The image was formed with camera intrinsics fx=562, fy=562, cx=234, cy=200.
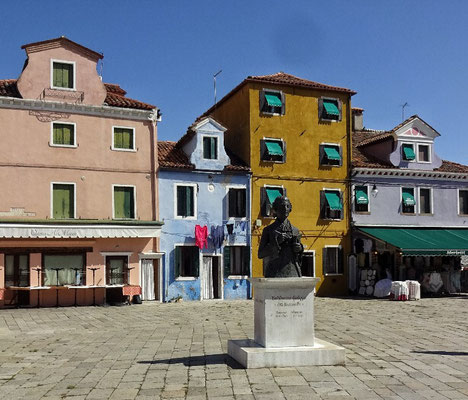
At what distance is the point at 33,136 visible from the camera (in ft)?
81.5

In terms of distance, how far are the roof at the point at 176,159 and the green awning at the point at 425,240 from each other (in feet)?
25.1

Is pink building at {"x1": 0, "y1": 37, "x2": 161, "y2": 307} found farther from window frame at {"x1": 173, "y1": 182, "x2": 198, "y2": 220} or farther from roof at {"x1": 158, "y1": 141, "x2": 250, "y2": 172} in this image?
window frame at {"x1": 173, "y1": 182, "x2": 198, "y2": 220}

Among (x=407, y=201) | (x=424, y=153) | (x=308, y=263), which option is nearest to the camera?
(x=308, y=263)

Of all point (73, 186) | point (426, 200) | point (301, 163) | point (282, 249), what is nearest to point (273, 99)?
point (301, 163)

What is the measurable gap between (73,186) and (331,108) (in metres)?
14.5

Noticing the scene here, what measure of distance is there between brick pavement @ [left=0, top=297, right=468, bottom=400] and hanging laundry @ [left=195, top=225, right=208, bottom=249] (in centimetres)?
681

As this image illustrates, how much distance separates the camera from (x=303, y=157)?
1187 inches

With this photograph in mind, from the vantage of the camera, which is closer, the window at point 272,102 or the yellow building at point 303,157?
the yellow building at point 303,157

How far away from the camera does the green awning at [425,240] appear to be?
2828 cm

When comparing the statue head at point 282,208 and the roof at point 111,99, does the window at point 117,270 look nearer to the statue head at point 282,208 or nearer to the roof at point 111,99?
the roof at point 111,99

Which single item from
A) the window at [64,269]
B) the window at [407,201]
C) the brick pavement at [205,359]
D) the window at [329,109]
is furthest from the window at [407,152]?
the window at [64,269]

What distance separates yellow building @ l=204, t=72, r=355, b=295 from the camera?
29.2 metres

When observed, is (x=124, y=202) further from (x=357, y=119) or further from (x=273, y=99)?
(x=357, y=119)

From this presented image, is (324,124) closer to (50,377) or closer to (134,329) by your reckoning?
(134,329)
